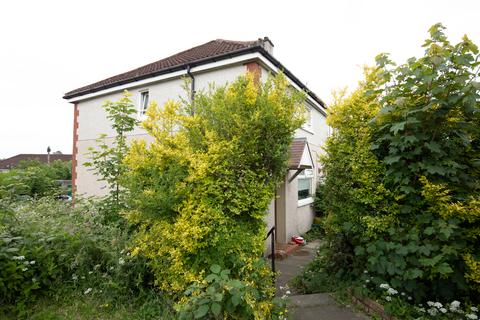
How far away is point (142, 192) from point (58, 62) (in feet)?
37.7

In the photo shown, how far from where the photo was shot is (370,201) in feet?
12.5

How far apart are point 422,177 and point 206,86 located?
6511 mm

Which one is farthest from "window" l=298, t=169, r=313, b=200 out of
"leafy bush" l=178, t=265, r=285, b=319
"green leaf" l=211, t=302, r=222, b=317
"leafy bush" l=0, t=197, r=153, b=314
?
"green leaf" l=211, t=302, r=222, b=317

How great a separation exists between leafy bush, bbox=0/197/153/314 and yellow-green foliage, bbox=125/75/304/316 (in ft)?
1.76

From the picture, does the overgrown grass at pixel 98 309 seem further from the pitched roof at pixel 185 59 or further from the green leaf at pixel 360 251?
the pitched roof at pixel 185 59

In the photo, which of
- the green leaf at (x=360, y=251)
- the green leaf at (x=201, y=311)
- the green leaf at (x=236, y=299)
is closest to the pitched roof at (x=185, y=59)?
the green leaf at (x=360, y=251)

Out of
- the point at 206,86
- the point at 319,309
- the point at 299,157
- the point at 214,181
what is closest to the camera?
the point at 214,181

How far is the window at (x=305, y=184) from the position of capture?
34.5ft

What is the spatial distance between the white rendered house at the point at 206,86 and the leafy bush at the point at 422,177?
254 cm

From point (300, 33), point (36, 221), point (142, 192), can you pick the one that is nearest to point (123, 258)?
point (142, 192)

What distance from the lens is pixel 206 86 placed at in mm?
7992

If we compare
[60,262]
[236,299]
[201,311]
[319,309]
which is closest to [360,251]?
[319,309]

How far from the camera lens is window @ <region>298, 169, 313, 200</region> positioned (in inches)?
414

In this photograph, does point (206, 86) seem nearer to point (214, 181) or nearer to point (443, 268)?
point (214, 181)
